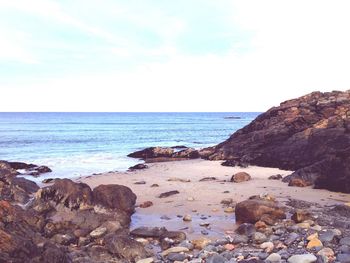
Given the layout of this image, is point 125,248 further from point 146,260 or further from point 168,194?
point 168,194

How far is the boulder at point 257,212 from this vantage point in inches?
473

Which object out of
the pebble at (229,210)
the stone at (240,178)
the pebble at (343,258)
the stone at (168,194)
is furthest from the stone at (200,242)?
the stone at (240,178)

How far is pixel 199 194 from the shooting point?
16.7 m

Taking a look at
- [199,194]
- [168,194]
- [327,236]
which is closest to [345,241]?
[327,236]

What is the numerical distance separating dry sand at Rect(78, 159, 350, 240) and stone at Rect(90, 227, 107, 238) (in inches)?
57.0

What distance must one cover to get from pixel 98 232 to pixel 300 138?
19709 millimetres

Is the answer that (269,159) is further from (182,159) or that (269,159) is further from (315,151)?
(182,159)

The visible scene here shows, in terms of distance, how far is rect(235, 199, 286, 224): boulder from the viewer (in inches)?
473

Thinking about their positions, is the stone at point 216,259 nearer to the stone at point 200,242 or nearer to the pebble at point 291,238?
the stone at point 200,242

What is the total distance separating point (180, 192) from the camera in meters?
17.2

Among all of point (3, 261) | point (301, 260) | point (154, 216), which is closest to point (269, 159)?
point (154, 216)

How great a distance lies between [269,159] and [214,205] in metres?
13.7

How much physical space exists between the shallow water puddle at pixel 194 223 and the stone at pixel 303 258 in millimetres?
2848

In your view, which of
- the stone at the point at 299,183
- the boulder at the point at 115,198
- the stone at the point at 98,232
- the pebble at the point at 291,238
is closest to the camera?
the pebble at the point at 291,238
